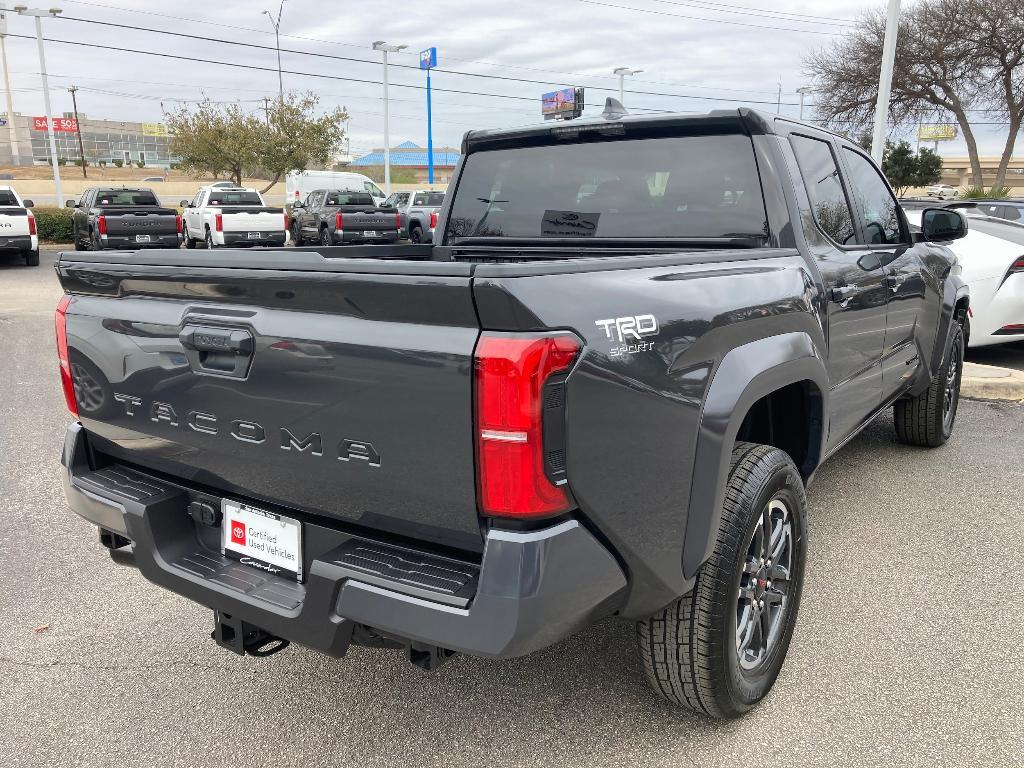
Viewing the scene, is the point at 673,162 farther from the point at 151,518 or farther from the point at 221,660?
the point at 221,660

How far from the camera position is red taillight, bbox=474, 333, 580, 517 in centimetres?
178

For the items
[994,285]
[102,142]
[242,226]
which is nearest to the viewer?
[994,285]

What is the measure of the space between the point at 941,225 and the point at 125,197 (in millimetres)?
21247

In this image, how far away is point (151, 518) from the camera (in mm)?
2432

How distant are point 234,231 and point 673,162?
18643 millimetres

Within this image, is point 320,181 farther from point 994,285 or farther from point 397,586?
point 397,586

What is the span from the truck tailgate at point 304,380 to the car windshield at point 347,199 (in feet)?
71.2

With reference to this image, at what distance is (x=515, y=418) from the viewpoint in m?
1.79

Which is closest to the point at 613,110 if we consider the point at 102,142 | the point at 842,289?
the point at 842,289

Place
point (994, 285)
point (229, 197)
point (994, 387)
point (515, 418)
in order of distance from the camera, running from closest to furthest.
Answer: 1. point (515, 418)
2. point (994, 387)
3. point (994, 285)
4. point (229, 197)

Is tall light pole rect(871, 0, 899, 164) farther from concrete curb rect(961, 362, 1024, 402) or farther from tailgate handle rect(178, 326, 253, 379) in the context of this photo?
tailgate handle rect(178, 326, 253, 379)

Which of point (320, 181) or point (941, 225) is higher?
point (941, 225)

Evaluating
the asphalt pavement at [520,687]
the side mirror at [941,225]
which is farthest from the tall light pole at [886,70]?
the asphalt pavement at [520,687]

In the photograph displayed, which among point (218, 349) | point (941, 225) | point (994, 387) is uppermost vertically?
point (941, 225)
